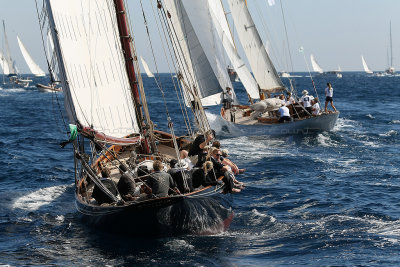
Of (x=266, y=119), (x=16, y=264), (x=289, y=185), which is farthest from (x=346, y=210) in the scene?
(x=266, y=119)

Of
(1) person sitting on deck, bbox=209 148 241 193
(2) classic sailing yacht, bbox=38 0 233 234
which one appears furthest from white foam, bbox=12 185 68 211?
(1) person sitting on deck, bbox=209 148 241 193

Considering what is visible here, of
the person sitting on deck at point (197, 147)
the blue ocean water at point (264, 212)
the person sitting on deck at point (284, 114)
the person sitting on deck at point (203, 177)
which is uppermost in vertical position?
the person sitting on deck at point (197, 147)

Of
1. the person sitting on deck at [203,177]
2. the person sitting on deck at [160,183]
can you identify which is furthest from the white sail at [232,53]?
the person sitting on deck at [160,183]

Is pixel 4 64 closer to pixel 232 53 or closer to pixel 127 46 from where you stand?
pixel 232 53

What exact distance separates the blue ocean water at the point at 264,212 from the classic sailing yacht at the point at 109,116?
564mm

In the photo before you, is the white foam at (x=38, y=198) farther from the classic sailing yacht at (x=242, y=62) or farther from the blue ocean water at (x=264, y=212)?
the classic sailing yacht at (x=242, y=62)

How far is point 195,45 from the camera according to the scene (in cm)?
2327

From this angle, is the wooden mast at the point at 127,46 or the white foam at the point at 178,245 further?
the wooden mast at the point at 127,46

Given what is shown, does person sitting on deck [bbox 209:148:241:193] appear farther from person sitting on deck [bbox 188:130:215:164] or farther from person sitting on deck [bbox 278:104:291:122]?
person sitting on deck [bbox 278:104:291:122]

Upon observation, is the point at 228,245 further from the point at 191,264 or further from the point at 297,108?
the point at 297,108

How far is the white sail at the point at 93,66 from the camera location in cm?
1456

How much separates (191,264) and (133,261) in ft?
4.20

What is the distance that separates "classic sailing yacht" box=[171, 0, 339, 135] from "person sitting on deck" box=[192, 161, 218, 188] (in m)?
9.79

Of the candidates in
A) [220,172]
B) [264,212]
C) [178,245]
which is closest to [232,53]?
Answer: [264,212]
